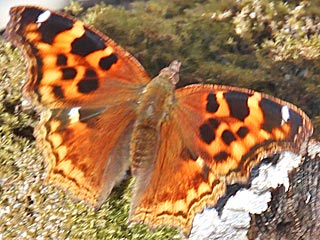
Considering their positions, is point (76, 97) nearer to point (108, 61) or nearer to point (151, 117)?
point (108, 61)

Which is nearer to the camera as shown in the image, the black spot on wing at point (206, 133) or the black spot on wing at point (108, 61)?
the black spot on wing at point (206, 133)

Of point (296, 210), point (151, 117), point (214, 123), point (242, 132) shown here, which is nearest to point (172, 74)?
point (151, 117)

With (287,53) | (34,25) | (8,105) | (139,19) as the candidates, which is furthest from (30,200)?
(287,53)

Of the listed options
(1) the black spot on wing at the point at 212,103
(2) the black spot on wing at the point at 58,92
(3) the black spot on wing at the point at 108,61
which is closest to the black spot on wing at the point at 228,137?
(1) the black spot on wing at the point at 212,103

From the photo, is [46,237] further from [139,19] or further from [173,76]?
[139,19]

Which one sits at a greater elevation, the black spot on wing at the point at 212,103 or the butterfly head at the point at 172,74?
the butterfly head at the point at 172,74

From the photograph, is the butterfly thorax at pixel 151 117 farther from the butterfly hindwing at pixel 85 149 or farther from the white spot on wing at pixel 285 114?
the white spot on wing at pixel 285 114

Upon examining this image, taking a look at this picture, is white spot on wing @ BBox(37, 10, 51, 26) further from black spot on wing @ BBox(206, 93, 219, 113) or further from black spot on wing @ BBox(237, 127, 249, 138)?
black spot on wing @ BBox(237, 127, 249, 138)
